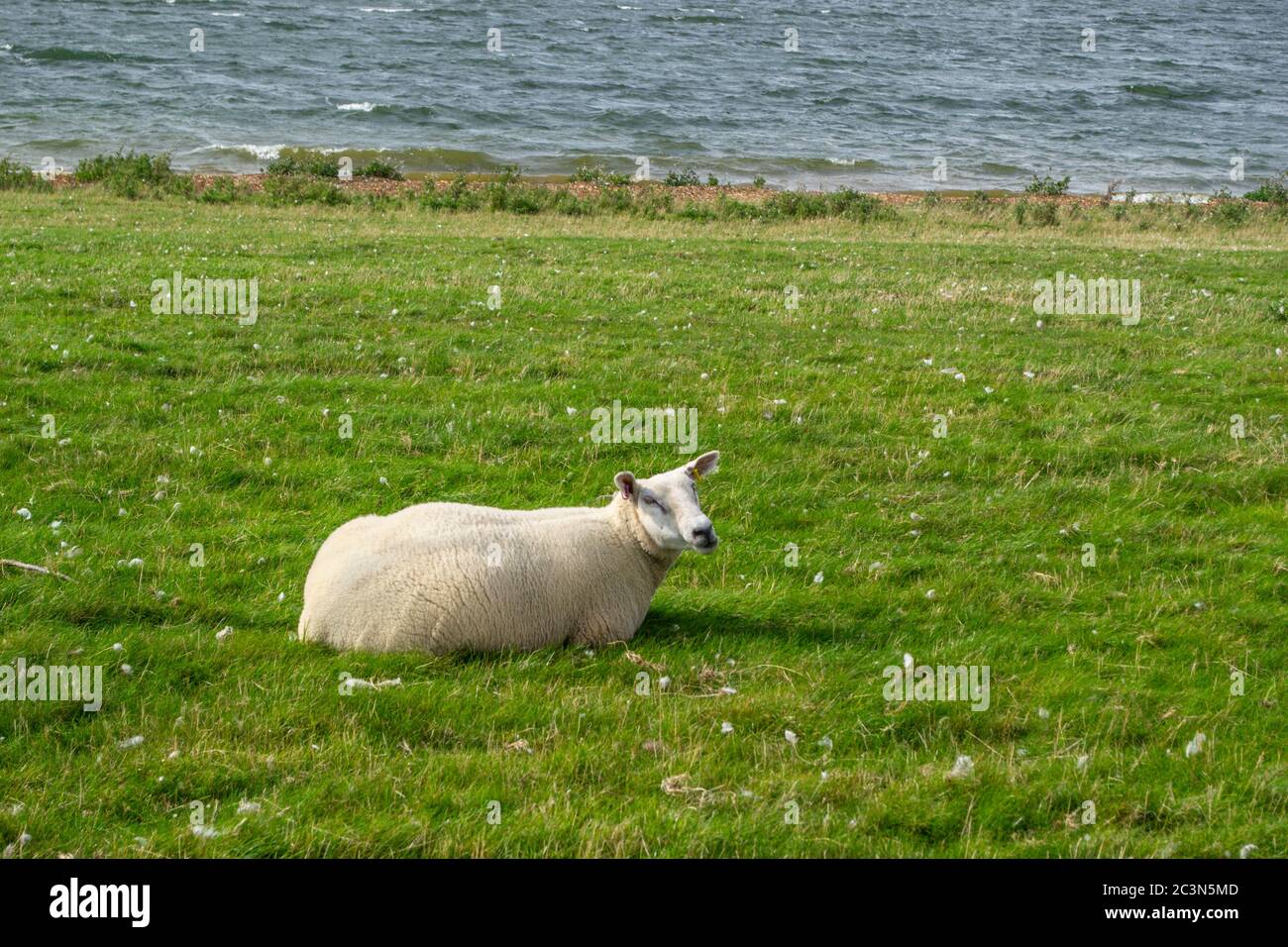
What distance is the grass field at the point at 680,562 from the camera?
274 inches

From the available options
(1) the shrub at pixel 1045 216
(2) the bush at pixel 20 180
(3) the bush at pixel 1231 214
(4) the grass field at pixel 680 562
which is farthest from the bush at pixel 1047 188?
(2) the bush at pixel 20 180

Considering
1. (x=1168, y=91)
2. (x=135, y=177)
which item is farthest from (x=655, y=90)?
(x=135, y=177)

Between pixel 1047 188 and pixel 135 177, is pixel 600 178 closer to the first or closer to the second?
pixel 135 177

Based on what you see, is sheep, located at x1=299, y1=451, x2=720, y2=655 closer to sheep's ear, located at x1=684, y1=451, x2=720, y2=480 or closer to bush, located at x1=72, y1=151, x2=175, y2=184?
sheep's ear, located at x1=684, y1=451, x2=720, y2=480

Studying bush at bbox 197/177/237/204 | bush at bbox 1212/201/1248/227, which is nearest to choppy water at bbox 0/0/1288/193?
bush at bbox 197/177/237/204

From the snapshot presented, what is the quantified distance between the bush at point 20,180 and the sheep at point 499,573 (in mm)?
34919

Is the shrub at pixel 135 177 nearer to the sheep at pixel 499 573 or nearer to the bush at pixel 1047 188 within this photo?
the sheep at pixel 499 573

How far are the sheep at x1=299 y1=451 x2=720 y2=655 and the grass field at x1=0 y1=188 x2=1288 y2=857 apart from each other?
278mm

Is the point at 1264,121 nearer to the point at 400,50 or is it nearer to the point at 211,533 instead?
the point at 400,50

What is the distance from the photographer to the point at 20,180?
3969cm

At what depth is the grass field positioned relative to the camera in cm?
697

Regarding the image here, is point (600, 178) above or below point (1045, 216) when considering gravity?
above

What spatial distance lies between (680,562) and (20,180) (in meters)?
36.8

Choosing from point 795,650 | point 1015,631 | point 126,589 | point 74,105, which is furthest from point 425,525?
point 74,105
